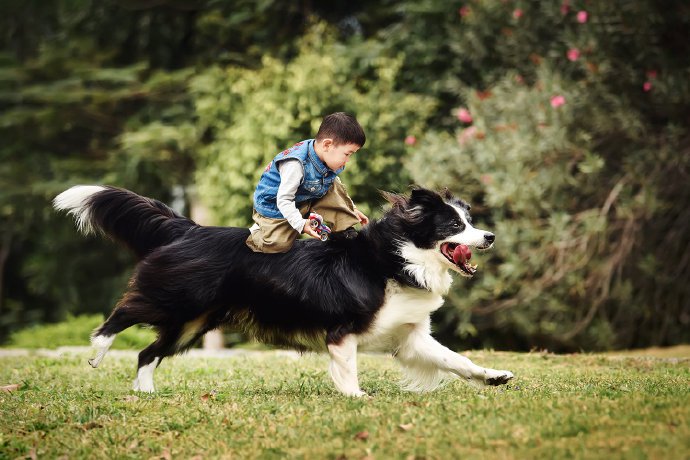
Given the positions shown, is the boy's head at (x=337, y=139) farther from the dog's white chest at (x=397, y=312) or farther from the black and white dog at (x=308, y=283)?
the dog's white chest at (x=397, y=312)

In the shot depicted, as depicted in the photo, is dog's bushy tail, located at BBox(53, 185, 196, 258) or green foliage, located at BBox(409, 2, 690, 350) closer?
dog's bushy tail, located at BBox(53, 185, 196, 258)

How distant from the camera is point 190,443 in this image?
476cm

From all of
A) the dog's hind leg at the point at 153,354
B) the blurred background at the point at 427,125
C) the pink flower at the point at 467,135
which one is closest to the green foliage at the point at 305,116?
the blurred background at the point at 427,125

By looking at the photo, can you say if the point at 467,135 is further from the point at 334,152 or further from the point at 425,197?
the point at 334,152

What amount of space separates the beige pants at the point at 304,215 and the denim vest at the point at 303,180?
0.21 ft

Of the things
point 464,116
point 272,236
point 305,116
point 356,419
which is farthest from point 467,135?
point 356,419

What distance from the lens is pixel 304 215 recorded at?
6.26 m

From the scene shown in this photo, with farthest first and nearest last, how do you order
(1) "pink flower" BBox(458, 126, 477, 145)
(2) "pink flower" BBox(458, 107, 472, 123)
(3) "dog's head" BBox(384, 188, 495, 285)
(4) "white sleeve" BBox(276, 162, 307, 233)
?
(2) "pink flower" BBox(458, 107, 472, 123)
(1) "pink flower" BBox(458, 126, 477, 145)
(3) "dog's head" BBox(384, 188, 495, 285)
(4) "white sleeve" BBox(276, 162, 307, 233)

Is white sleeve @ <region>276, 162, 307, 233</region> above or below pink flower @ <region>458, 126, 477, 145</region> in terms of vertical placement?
above

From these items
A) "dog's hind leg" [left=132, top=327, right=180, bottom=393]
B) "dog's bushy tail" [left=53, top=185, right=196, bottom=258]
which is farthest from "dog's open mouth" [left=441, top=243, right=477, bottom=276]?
"dog's hind leg" [left=132, top=327, right=180, bottom=393]

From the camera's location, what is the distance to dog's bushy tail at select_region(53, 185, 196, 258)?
6457 millimetres

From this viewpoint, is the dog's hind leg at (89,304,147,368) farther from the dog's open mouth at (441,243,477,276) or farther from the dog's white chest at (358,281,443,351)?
the dog's open mouth at (441,243,477,276)

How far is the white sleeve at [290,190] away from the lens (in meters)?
5.81

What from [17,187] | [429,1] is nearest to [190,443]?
[429,1]
